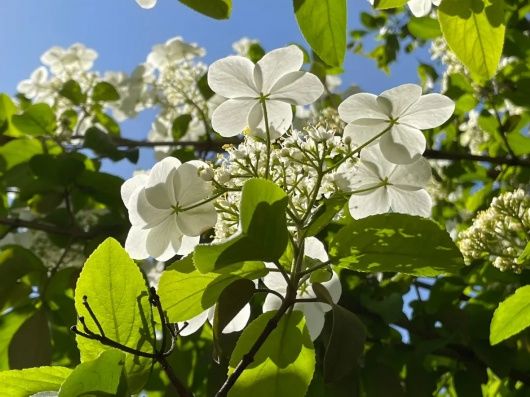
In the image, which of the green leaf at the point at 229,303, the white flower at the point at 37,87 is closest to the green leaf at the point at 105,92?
the white flower at the point at 37,87

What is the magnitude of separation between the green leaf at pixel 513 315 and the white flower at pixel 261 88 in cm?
37

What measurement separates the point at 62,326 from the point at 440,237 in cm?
Result: 114

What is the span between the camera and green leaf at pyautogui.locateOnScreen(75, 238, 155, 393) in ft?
2.28

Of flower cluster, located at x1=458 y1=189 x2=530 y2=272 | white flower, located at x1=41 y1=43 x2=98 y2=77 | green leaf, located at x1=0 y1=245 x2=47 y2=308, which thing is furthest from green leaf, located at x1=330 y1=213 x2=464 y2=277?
white flower, located at x1=41 y1=43 x2=98 y2=77

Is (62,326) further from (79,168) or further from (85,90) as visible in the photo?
(85,90)

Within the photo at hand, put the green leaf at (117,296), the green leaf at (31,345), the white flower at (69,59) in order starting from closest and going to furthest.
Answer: the green leaf at (117,296), the green leaf at (31,345), the white flower at (69,59)

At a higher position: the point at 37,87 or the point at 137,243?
the point at 37,87

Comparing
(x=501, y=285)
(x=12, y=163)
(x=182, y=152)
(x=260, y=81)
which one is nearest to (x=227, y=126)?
(x=260, y=81)

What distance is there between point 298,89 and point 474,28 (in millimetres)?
273

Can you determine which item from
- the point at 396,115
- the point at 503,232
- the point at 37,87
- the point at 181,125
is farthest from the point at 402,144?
the point at 37,87

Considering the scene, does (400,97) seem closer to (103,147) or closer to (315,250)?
(315,250)

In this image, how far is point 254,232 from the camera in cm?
60

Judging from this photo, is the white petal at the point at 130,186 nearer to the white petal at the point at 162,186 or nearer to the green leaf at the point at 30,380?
the white petal at the point at 162,186

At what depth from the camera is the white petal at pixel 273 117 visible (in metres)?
0.76
